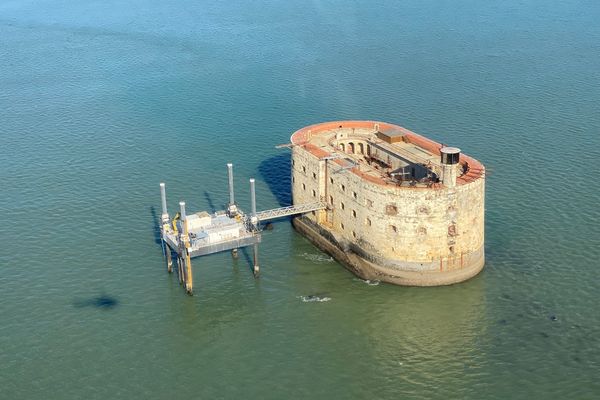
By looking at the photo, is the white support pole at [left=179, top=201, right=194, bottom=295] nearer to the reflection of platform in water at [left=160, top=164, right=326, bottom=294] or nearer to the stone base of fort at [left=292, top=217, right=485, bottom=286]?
the reflection of platform in water at [left=160, top=164, right=326, bottom=294]

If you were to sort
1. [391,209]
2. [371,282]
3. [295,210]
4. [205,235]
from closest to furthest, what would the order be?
[391,209]
[205,235]
[371,282]
[295,210]

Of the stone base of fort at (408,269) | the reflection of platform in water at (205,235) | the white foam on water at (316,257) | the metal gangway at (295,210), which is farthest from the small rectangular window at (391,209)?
the reflection of platform in water at (205,235)

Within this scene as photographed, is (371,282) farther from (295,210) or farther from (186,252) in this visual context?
(186,252)

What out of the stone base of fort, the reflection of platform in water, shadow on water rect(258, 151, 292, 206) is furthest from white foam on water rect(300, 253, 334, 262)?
shadow on water rect(258, 151, 292, 206)

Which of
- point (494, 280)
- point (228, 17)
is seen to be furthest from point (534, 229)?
point (228, 17)

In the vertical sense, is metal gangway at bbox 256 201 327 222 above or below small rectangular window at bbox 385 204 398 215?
below

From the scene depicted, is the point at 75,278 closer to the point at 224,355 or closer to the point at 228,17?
the point at 224,355

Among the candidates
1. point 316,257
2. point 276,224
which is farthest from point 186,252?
point 276,224
